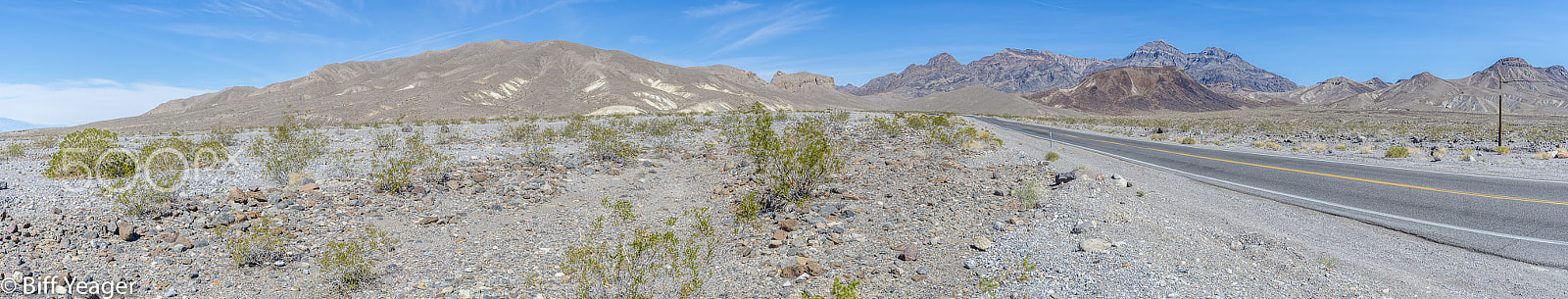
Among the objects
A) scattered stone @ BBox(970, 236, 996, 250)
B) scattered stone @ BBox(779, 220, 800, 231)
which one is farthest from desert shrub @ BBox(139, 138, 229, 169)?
scattered stone @ BBox(970, 236, 996, 250)

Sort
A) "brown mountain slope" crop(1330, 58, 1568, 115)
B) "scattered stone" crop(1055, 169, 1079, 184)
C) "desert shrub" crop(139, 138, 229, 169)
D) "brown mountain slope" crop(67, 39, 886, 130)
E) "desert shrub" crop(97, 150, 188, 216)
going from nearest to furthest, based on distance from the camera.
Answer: "desert shrub" crop(97, 150, 188, 216), "scattered stone" crop(1055, 169, 1079, 184), "desert shrub" crop(139, 138, 229, 169), "brown mountain slope" crop(67, 39, 886, 130), "brown mountain slope" crop(1330, 58, 1568, 115)

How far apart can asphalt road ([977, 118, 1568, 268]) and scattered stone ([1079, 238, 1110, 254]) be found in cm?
392

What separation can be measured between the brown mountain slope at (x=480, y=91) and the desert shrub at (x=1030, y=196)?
55.7 m

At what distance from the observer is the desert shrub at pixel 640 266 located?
570cm

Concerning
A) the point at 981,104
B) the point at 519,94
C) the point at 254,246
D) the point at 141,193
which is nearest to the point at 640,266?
the point at 254,246

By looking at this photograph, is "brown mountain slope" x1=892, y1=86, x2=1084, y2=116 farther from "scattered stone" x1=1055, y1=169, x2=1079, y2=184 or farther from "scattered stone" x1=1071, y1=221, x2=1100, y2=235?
"scattered stone" x1=1071, y1=221, x2=1100, y2=235

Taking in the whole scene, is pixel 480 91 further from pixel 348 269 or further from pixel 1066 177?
pixel 1066 177

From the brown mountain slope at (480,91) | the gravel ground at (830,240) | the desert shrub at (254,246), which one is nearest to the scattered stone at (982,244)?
the gravel ground at (830,240)

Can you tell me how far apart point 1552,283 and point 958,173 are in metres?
6.78

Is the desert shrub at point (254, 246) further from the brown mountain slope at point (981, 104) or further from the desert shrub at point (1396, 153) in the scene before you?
the brown mountain slope at point (981, 104)

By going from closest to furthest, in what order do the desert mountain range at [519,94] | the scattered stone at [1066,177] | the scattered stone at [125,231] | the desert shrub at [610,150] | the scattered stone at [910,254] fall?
the scattered stone at [910,254]
the scattered stone at [125,231]
the scattered stone at [1066,177]
the desert shrub at [610,150]
the desert mountain range at [519,94]

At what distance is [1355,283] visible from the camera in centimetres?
490

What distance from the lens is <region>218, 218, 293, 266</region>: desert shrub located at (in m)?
6.59

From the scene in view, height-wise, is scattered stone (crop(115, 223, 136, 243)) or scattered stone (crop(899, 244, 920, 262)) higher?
scattered stone (crop(115, 223, 136, 243))
